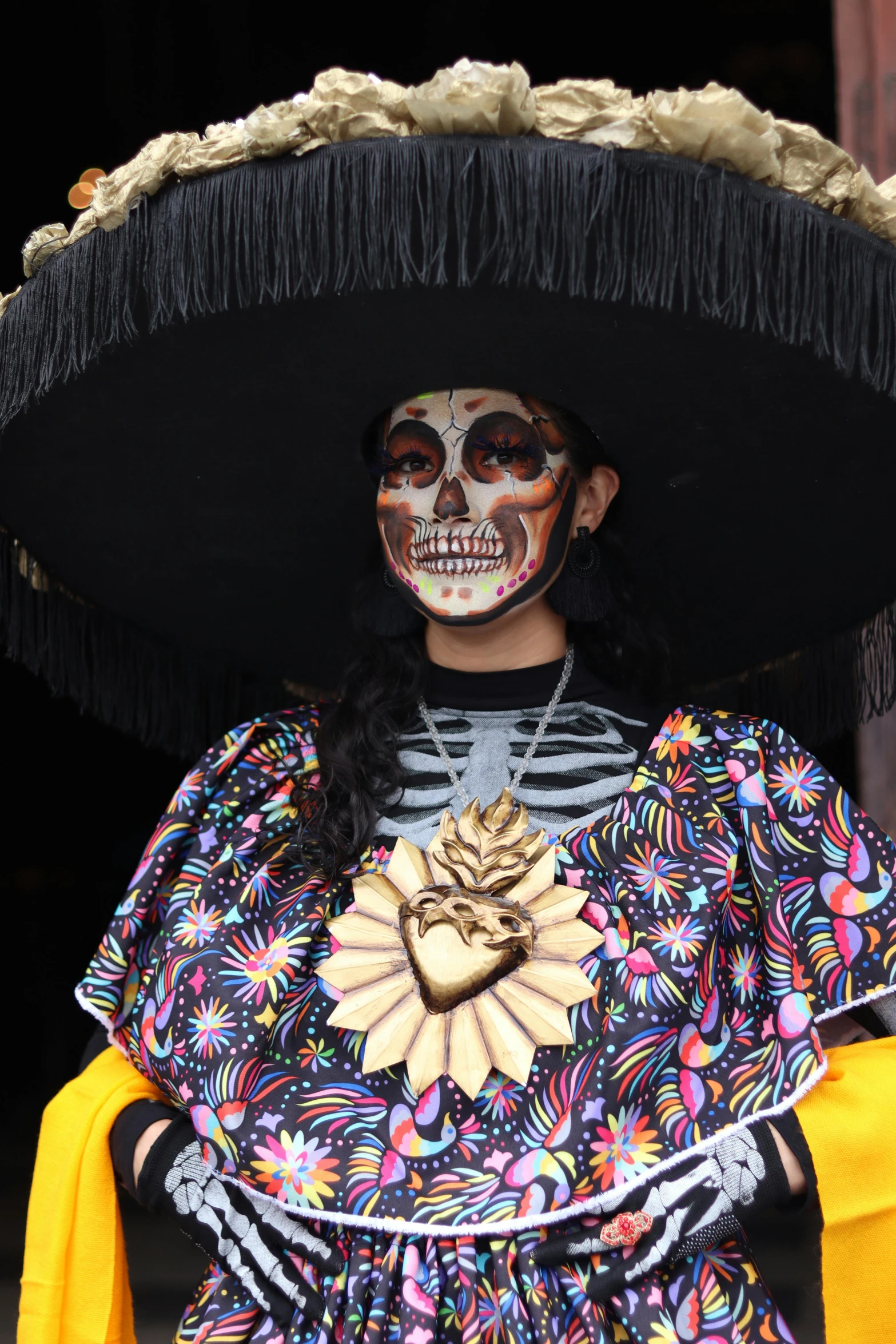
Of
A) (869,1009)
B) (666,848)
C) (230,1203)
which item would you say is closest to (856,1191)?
(869,1009)

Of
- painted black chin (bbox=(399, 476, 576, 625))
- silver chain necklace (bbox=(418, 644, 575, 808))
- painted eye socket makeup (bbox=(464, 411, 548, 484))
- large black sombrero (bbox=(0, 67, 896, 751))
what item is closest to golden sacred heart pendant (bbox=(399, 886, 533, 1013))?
silver chain necklace (bbox=(418, 644, 575, 808))

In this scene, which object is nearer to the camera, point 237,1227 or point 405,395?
point 237,1227

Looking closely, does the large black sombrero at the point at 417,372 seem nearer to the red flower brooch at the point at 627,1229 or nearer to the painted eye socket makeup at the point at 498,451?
the painted eye socket makeup at the point at 498,451

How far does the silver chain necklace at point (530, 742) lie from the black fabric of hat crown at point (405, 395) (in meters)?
0.33

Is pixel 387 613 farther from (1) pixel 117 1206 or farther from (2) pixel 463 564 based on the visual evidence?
(1) pixel 117 1206

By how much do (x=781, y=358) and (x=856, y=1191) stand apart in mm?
1058

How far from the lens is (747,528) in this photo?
89.7 inches

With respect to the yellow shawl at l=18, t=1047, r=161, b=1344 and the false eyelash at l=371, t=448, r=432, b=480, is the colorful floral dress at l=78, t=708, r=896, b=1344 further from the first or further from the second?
the false eyelash at l=371, t=448, r=432, b=480

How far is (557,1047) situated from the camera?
179 cm

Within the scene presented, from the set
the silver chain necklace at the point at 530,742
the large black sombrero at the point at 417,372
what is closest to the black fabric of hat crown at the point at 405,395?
the large black sombrero at the point at 417,372

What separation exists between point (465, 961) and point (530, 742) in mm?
411

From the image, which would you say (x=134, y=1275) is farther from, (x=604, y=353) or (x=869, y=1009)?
(x=604, y=353)

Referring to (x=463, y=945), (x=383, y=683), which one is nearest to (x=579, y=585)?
(x=383, y=683)

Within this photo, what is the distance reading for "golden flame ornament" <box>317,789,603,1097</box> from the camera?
5.81ft
